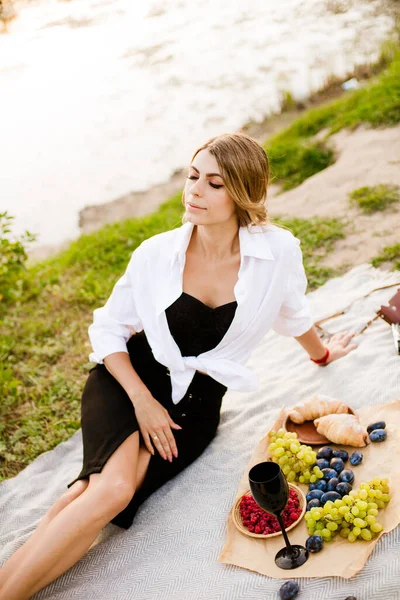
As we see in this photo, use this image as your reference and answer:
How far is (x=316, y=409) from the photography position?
274 centimetres

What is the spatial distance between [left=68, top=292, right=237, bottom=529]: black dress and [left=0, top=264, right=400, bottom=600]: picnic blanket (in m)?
0.10

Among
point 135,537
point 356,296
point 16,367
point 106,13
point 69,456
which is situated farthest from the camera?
point 106,13

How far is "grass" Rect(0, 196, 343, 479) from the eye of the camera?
12.4 feet

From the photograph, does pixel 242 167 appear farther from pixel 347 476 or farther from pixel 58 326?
pixel 58 326

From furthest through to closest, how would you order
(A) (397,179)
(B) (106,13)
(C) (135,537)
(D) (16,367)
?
(B) (106,13)
(A) (397,179)
(D) (16,367)
(C) (135,537)

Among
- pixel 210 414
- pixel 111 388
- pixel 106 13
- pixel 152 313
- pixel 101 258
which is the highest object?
pixel 106 13

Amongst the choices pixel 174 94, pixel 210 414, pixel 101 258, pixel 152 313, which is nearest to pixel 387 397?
pixel 210 414

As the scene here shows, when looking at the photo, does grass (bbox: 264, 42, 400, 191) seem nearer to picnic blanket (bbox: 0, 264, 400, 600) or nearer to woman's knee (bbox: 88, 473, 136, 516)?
picnic blanket (bbox: 0, 264, 400, 600)

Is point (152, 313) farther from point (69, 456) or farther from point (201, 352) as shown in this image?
point (69, 456)

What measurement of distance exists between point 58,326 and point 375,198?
3033 mm

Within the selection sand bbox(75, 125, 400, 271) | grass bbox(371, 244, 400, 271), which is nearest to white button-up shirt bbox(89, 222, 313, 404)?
grass bbox(371, 244, 400, 271)

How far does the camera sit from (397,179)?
5453 millimetres

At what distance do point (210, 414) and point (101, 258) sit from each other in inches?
133

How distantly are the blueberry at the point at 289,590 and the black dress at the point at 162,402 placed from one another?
0.87 metres
